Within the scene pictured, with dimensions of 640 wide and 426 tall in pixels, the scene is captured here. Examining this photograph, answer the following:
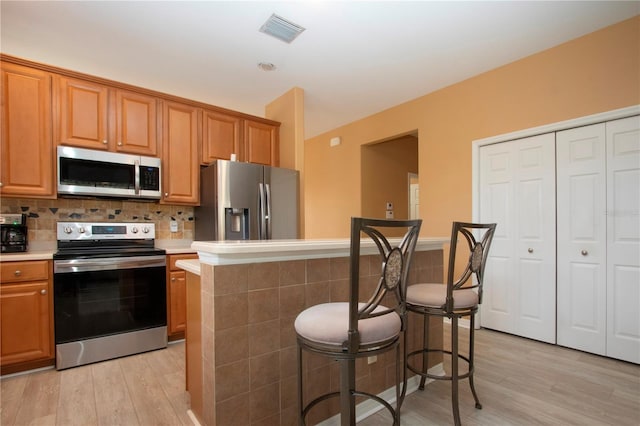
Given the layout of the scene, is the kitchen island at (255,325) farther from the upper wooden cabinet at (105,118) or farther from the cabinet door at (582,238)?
the cabinet door at (582,238)

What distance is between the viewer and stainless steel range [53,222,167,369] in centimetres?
241

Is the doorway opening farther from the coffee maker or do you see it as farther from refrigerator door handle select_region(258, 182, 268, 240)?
the coffee maker

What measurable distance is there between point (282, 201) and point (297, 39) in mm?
1639

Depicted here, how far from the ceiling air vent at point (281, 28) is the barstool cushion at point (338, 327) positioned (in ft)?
7.44

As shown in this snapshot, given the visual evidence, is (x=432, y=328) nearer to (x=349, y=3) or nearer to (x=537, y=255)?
(x=537, y=255)

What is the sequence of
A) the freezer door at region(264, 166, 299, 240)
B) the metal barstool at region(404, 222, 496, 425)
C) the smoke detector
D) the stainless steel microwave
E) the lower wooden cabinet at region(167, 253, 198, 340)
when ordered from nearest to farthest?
1. the metal barstool at region(404, 222, 496, 425)
2. the stainless steel microwave
3. the lower wooden cabinet at region(167, 253, 198, 340)
4. the smoke detector
5. the freezer door at region(264, 166, 299, 240)

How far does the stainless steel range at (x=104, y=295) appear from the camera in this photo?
2.41 meters

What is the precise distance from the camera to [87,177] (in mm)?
2748

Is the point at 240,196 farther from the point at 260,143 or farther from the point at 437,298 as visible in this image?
the point at 437,298

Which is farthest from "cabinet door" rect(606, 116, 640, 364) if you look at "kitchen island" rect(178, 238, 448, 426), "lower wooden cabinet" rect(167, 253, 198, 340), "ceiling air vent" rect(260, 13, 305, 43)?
"lower wooden cabinet" rect(167, 253, 198, 340)

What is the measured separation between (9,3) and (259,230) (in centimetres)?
256

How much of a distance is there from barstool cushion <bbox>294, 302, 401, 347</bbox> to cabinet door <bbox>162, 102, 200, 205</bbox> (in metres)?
2.47

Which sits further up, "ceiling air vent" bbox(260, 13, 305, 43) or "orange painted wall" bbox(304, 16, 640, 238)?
"ceiling air vent" bbox(260, 13, 305, 43)

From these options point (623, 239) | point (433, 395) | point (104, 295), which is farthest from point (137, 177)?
point (623, 239)
